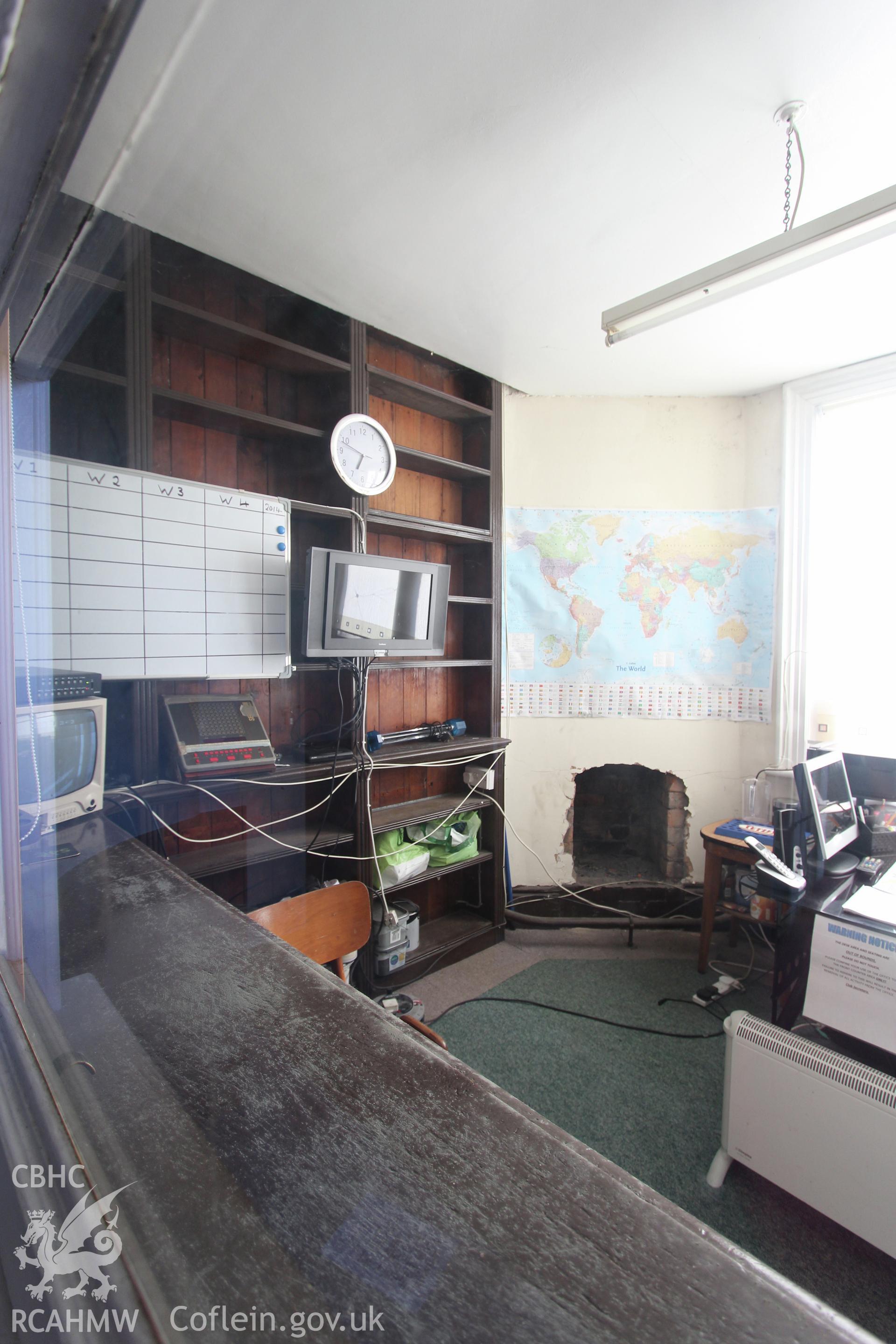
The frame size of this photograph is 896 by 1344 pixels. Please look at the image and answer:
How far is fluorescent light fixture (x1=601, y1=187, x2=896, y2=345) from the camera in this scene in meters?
1.28

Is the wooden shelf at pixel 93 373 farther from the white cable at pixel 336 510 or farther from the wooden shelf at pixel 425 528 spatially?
the wooden shelf at pixel 425 528

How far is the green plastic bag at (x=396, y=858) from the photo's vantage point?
2314mm

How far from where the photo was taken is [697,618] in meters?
3.07

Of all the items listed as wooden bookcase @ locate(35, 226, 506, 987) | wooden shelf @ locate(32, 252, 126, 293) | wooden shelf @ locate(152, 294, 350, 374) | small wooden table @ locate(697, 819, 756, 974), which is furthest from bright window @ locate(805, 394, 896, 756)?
wooden shelf @ locate(32, 252, 126, 293)

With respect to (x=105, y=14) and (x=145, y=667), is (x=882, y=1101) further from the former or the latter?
(x=145, y=667)

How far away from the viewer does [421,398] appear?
2.55 m

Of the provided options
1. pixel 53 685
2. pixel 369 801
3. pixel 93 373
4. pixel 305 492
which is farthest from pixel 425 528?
pixel 53 685

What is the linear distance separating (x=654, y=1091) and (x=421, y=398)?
2717mm

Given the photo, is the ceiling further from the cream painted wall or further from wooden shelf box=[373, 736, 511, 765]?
wooden shelf box=[373, 736, 511, 765]

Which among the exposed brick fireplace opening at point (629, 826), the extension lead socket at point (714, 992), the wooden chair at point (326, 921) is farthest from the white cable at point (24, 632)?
the exposed brick fireplace opening at point (629, 826)

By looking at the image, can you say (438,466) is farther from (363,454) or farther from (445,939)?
(445,939)

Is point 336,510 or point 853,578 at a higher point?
point 336,510

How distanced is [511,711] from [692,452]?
167 cm

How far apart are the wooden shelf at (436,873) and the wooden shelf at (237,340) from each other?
1963mm
